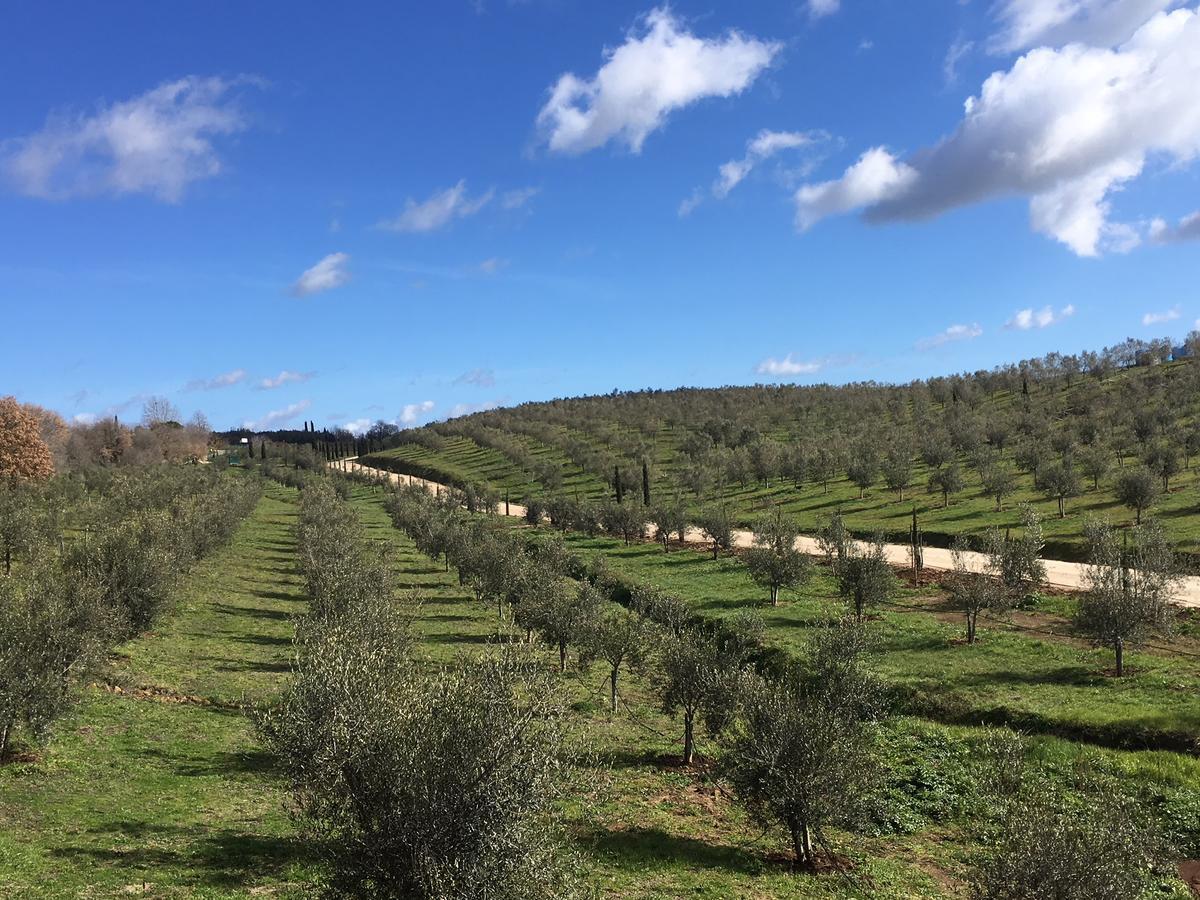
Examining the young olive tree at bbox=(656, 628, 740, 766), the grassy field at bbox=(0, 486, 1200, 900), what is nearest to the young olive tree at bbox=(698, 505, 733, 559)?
the grassy field at bbox=(0, 486, 1200, 900)

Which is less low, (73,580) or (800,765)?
(73,580)

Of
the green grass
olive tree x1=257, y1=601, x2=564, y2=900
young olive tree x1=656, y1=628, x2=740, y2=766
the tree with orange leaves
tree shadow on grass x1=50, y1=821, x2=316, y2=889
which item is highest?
the tree with orange leaves

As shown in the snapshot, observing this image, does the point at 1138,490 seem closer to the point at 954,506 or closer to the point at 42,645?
the point at 954,506

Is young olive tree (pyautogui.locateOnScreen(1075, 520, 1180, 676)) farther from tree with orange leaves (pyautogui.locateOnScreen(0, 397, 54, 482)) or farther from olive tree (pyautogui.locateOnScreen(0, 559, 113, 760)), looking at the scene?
tree with orange leaves (pyautogui.locateOnScreen(0, 397, 54, 482))

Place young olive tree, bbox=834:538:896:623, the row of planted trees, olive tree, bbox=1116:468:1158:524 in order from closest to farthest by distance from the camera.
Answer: the row of planted trees, young olive tree, bbox=834:538:896:623, olive tree, bbox=1116:468:1158:524

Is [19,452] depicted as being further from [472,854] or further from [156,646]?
[472,854]

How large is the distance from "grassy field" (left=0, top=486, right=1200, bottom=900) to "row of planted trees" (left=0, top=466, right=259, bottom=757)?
303 centimetres

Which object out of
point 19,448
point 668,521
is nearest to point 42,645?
point 668,521

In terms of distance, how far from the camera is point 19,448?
10138 cm

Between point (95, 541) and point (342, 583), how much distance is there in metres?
17.7

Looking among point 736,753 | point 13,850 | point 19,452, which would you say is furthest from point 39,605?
point 19,452

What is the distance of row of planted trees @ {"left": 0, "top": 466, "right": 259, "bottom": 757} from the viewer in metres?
30.1

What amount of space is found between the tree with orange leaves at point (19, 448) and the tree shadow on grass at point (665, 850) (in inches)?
4172

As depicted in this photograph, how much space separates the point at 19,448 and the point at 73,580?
81.1 m
